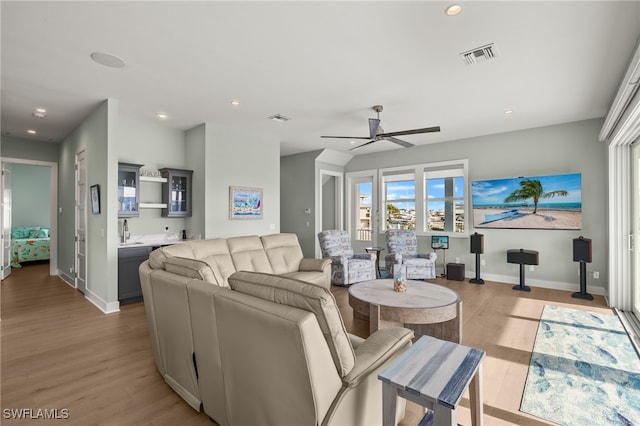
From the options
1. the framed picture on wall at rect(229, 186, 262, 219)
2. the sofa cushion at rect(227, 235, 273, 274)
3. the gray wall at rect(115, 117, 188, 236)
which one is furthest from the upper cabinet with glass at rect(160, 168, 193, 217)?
the sofa cushion at rect(227, 235, 273, 274)

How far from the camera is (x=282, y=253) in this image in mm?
4520

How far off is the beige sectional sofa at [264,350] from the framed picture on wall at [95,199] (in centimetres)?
271

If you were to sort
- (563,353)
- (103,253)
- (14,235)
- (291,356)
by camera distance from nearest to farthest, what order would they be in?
(291,356), (563,353), (103,253), (14,235)

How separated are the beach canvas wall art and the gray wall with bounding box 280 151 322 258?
11.5 ft

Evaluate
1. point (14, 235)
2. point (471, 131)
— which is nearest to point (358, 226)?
point (471, 131)

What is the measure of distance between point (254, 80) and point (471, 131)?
4138 millimetres

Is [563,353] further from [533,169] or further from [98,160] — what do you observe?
[98,160]

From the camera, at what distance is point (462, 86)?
361 cm

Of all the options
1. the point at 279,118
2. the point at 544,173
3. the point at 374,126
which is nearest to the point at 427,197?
the point at 544,173

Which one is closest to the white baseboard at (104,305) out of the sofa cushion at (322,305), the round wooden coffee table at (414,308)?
the round wooden coffee table at (414,308)

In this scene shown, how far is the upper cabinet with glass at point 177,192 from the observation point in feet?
16.7

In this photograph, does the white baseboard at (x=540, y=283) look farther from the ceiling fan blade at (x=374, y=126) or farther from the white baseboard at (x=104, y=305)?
the white baseboard at (x=104, y=305)

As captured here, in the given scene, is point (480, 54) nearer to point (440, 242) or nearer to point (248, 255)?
point (248, 255)

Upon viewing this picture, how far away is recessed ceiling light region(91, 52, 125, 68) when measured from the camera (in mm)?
2875
